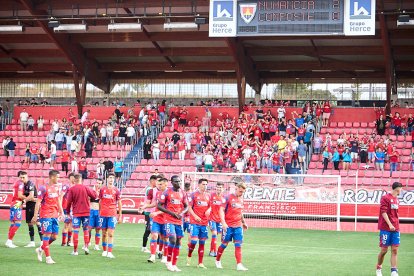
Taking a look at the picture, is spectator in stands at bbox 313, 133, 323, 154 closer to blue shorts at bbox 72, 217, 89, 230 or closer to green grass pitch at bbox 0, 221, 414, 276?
green grass pitch at bbox 0, 221, 414, 276

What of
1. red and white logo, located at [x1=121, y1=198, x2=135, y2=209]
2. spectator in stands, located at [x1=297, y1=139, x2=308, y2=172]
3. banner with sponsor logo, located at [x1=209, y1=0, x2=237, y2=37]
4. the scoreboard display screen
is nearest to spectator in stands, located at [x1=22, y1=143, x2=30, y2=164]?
red and white logo, located at [x1=121, y1=198, x2=135, y2=209]

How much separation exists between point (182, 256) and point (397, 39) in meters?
24.1

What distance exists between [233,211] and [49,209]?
4.28 m

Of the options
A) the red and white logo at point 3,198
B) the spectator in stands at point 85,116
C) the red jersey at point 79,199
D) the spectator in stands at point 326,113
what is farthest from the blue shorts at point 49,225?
the spectator in stands at point 85,116

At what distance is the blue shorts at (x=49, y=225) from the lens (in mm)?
17217

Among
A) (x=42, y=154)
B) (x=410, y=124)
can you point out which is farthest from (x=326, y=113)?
(x=42, y=154)

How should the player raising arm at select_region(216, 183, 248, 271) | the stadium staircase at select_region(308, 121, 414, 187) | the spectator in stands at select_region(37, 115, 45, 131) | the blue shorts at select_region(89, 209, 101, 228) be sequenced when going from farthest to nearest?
the spectator in stands at select_region(37, 115, 45, 131) → the stadium staircase at select_region(308, 121, 414, 187) → the blue shorts at select_region(89, 209, 101, 228) → the player raising arm at select_region(216, 183, 248, 271)

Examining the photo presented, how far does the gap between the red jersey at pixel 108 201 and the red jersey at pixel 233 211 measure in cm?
339

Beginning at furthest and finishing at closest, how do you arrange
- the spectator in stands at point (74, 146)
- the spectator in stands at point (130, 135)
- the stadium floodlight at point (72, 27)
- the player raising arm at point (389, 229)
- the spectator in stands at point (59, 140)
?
1. the spectator in stands at point (130, 135)
2. the spectator in stands at point (59, 140)
3. the spectator in stands at point (74, 146)
4. the stadium floodlight at point (72, 27)
5. the player raising arm at point (389, 229)

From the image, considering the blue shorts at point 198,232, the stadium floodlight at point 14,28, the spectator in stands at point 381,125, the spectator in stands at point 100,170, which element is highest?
the stadium floodlight at point 14,28

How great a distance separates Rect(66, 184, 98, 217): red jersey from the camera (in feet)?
62.9

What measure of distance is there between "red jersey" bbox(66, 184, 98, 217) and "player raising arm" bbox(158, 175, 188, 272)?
9.98 feet

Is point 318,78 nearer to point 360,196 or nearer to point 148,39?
point 148,39

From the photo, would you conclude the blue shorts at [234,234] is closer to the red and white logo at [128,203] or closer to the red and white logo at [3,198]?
the red and white logo at [128,203]
